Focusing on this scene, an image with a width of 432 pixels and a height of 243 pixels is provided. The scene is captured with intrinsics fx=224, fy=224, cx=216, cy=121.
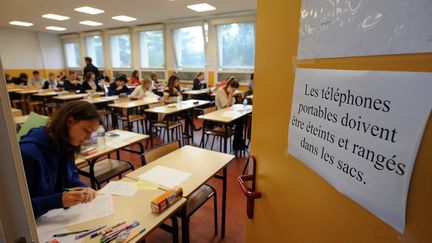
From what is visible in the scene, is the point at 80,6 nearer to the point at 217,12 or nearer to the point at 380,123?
the point at 217,12

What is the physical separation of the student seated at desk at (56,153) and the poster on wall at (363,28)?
1274 mm

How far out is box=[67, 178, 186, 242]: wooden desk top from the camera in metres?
1.13

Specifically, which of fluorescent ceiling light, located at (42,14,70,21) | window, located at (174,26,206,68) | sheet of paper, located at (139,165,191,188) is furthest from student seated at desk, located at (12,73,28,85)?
sheet of paper, located at (139,165,191,188)

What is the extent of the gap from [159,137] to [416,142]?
4751 millimetres

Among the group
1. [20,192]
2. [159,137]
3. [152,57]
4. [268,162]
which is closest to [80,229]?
[20,192]

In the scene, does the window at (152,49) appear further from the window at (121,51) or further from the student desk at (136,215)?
the student desk at (136,215)

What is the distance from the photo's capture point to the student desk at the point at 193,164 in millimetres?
1582

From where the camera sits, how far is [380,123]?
0.53 metres

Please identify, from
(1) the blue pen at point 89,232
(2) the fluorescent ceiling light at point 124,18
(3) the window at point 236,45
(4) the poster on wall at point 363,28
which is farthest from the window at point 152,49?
(4) the poster on wall at point 363,28

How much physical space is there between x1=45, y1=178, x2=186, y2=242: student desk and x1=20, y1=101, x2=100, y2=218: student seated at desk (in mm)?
178

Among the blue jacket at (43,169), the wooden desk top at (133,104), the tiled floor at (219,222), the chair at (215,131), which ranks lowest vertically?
the tiled floor at (219,222)

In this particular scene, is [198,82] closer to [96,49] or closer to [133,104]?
[133,104]

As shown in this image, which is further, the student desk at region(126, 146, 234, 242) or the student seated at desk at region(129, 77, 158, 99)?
the student seated at desk at region(129, 77, 158, 99)

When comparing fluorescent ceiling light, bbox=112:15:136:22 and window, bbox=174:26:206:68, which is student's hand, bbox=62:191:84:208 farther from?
fluorescent ceiling light, bbox=112:15:136:22
